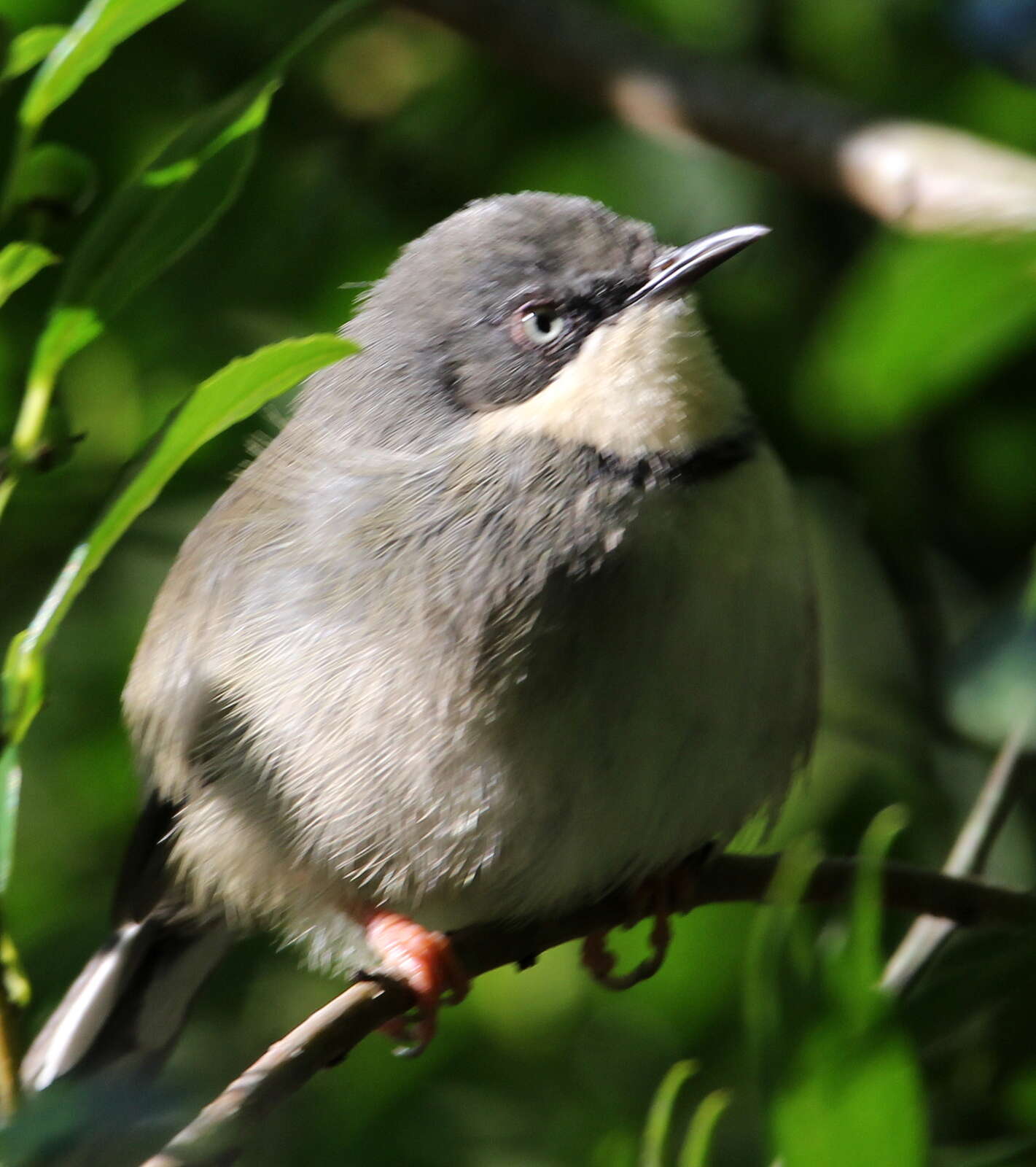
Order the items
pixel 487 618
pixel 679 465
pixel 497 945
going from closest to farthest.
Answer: pixel 487 618 → pixel 679 465 → pixel 497 945

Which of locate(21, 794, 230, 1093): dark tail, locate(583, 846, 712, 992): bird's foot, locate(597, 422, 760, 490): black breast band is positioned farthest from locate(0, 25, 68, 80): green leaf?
locate(583, 846, 712, 992): bird's foot

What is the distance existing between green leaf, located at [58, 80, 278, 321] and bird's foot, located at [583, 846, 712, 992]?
148 cm

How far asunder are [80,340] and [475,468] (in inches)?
29.0

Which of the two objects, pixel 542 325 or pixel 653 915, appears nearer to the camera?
pixel 542 325

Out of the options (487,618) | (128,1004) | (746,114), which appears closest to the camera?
(487,618)

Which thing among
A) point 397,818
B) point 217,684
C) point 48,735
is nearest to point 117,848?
point 48,735

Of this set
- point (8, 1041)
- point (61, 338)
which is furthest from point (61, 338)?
point (8, 1041)

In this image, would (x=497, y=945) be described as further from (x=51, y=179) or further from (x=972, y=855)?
(x=51, y=179)

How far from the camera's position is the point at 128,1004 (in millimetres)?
3381

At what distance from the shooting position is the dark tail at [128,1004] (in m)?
3.28

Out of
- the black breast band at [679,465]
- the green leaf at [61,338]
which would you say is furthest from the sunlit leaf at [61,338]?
the black breast band at [679,465]

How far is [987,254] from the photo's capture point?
1.99 m

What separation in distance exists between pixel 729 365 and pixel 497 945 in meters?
1.47

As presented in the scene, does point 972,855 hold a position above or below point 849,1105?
below
